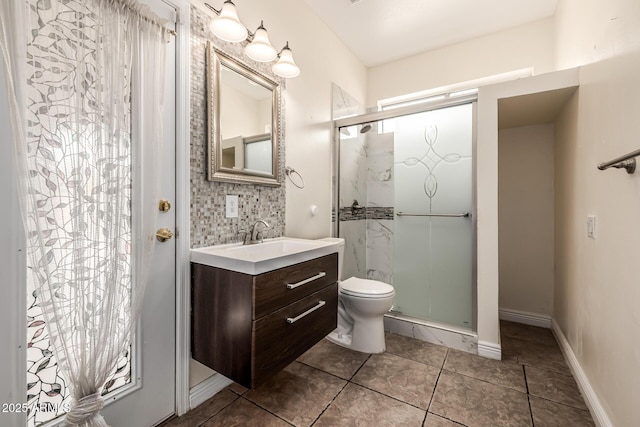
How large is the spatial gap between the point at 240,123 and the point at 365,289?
1.42 meters

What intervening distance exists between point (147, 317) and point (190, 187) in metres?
0.64

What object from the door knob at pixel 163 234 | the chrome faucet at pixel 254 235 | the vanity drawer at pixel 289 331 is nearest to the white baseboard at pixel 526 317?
the vanity drawer at pixel 289 331

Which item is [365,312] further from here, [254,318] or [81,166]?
[81,166]

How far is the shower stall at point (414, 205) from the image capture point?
87.0 inches

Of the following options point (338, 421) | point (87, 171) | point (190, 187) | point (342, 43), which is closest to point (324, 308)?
point (338, 421)

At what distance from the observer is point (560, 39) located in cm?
220

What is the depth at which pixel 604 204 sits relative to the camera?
1.36m

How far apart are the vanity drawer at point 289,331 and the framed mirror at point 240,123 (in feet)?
2.63

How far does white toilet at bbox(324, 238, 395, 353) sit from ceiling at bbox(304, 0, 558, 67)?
1.97 m

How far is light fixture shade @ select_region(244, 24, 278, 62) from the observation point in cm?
160

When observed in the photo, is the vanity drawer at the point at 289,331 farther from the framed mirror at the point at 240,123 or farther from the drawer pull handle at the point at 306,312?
the framed mirror at the point at 240,123

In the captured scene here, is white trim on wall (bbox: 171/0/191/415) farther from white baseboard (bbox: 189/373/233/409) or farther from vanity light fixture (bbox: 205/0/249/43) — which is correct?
vanity light fixture (bbox: 205/0/249/43)

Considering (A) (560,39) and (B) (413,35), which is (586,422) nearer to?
(A) (560,39)

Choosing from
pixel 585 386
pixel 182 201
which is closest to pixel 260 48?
pixel 182 201
